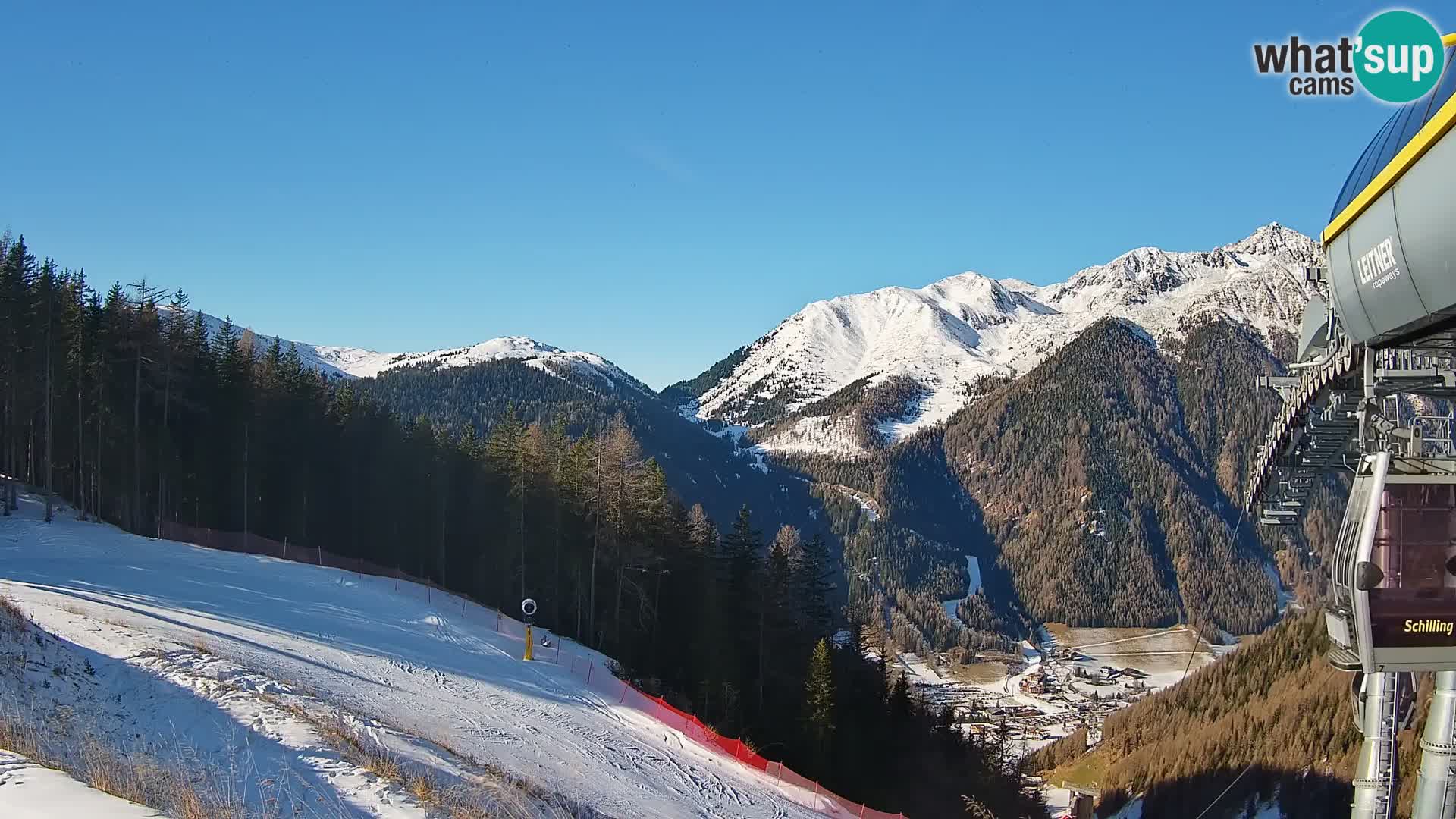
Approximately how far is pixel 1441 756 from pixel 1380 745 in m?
1.29

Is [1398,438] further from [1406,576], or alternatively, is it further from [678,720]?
[678,720]

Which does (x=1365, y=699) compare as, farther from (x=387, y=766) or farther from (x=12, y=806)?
(x=12, y=806)

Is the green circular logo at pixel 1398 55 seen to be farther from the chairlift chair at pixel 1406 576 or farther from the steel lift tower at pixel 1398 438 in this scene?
the chairlift chair at pixel 1406 576

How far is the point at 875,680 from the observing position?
151 ft

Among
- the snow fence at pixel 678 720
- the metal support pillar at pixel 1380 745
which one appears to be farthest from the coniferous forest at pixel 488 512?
the metal support pillar at pixel 1380 745

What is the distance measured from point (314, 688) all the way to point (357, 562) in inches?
1098

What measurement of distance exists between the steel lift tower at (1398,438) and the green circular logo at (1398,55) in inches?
15.1

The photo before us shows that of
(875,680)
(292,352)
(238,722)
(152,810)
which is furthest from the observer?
(292,352)

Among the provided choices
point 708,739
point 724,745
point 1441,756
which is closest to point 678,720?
point 708,739

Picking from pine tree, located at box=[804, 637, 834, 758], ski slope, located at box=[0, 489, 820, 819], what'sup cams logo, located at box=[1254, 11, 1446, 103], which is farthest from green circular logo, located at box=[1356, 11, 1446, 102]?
pine tree, located at box=[804, 637, 834, 758]

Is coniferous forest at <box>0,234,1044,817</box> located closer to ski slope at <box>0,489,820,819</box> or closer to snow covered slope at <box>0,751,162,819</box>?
ski slope at <box>0,489,820,819</box>

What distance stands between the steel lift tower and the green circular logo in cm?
38

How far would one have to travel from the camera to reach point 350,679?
18141 mm

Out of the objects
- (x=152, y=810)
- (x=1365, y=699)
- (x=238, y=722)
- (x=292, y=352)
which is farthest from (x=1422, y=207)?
(x=292, y=352)
